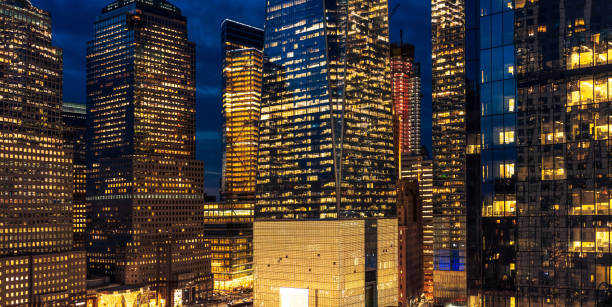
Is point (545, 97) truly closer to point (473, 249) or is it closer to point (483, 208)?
point (483, 208)

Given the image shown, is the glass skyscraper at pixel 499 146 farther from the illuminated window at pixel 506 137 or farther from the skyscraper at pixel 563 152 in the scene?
the skyscraper at pixel 563 152

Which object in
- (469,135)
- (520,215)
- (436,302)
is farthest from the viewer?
(436,302)

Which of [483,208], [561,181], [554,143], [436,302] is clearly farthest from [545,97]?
[436,302]

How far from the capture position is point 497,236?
68.1 meters

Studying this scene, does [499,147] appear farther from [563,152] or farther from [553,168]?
[563,152]

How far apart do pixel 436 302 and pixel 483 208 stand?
138122mm

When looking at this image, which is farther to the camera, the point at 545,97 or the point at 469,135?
the point at 469,135

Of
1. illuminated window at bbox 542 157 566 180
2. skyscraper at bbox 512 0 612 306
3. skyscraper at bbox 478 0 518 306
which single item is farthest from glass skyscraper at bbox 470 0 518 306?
illuminated window at bbox 542 157 566 180

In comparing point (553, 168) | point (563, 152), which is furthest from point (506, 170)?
point (563, 152)

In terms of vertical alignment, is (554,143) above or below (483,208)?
above

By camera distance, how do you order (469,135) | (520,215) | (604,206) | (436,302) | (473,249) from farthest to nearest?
1. (436,302)
2. (469,135)
3. (473,249)
4. (520,215)
5. (604,206)

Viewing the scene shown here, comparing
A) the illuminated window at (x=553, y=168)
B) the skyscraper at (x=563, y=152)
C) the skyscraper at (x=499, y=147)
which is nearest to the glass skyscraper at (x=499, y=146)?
the skyscraper at (x=499, y=147)

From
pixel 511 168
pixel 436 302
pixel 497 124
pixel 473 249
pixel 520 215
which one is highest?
pixel 497 124

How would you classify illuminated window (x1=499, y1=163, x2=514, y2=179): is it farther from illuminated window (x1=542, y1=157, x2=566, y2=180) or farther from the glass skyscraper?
illuminated window (x1=542, y1=157, x2=566, y2=180)
